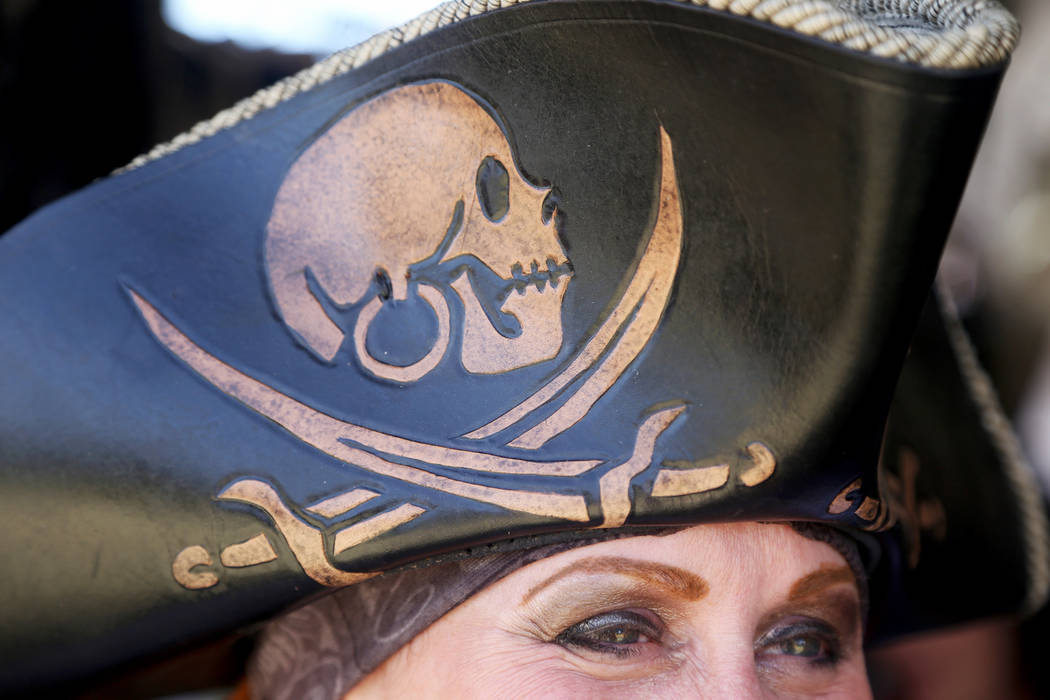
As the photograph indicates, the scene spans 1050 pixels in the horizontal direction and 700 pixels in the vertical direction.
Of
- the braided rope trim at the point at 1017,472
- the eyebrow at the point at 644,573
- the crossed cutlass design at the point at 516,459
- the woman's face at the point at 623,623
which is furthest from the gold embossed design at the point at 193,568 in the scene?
the braided rope trim at the point at 1017,472

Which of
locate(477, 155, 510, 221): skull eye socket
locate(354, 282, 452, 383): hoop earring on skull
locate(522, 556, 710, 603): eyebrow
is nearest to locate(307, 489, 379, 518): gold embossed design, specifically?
locate(354, 282, 452, 383): hoop earring on skull

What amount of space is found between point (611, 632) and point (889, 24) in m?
0.80

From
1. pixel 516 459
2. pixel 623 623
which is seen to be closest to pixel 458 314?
pixel 516 459

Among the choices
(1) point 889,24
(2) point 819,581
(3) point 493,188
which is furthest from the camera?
(2) point 819,581

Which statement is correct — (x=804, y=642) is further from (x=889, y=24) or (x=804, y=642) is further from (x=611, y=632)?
(x=889, y=24)

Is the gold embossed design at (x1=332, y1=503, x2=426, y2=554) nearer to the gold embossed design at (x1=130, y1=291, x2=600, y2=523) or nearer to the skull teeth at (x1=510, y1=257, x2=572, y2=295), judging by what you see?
the gold embossed design at (x1=130, y1=291, x2=600, y2=523)

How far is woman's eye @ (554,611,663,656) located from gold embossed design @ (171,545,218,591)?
0.45m

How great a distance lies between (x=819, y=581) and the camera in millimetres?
1281

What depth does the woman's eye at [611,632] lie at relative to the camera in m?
1.19

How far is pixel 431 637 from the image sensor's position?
1228mm

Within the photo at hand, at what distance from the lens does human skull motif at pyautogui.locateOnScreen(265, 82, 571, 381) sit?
1100 millimetres

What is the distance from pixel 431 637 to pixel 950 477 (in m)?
0.96

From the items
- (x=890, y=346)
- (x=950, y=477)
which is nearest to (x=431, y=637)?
(x=890, y=346)

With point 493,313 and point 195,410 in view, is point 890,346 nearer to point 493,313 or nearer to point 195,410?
point 493,313
